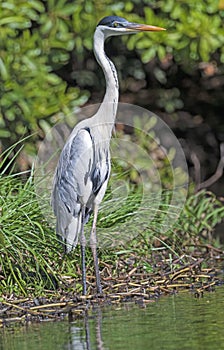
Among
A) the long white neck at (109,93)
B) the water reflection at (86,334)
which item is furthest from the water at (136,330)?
the long white neck at (109,93)

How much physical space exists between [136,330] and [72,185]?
2.08m

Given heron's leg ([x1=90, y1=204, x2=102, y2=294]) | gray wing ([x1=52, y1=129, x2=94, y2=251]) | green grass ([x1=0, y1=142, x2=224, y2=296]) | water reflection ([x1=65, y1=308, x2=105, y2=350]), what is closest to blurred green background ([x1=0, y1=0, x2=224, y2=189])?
green grass ([x1=0, y1=142, x2=224, y2=296])

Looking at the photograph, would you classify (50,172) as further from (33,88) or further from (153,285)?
(33,88)

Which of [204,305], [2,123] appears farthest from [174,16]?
[204,305]

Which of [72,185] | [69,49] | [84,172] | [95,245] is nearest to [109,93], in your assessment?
[84,172]

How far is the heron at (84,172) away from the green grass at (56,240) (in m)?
0.17

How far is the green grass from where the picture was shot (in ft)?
24.6

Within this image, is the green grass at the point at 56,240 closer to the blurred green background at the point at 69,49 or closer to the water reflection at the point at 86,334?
the water reflection at the point at 86,334

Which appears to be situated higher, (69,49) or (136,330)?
(69,49)

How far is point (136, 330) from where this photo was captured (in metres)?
6.05

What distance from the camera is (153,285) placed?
7.71 m

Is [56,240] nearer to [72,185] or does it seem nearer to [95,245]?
[95,245]

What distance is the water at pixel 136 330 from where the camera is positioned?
5.60 m

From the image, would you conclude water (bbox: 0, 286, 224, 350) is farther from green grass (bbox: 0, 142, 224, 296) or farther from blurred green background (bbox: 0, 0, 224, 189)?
blurred green background (bbox: 0, 0, 224, 189)
